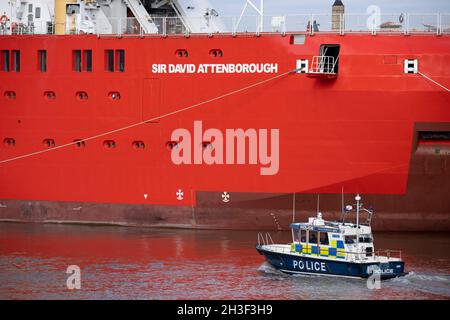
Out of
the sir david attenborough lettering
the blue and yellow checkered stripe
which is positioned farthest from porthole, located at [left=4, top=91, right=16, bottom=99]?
the blue and yellow checkered stripe

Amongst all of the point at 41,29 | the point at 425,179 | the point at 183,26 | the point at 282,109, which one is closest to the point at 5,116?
the point at 41,29

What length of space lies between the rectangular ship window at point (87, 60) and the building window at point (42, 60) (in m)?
1.46

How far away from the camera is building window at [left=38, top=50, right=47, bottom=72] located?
131 ft

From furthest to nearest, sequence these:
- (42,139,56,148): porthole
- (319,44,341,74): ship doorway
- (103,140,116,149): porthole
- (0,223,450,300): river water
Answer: (42,139,56,148): porthole < (103,140,116,149): porthole < (319,44,341,74): ship doorway < (0,223,450,300): river water

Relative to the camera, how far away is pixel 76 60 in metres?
39.5

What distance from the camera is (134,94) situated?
38625 millimetres

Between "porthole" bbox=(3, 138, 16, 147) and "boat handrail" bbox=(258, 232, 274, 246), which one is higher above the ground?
"porthole" bbox=(3, 138, 16, 147)

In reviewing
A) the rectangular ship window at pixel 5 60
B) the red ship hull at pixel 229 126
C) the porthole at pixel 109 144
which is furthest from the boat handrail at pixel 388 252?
the rectangular ship window at pixel 5 60

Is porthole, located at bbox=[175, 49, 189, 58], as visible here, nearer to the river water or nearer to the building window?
the building window

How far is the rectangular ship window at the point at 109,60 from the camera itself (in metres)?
39.0

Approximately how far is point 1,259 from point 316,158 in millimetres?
10265

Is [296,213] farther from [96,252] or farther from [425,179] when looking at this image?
[96,252]

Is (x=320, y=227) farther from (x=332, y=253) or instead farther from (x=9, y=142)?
(x=9, y=142)

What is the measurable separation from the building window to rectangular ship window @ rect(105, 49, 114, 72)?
2.25 meters
